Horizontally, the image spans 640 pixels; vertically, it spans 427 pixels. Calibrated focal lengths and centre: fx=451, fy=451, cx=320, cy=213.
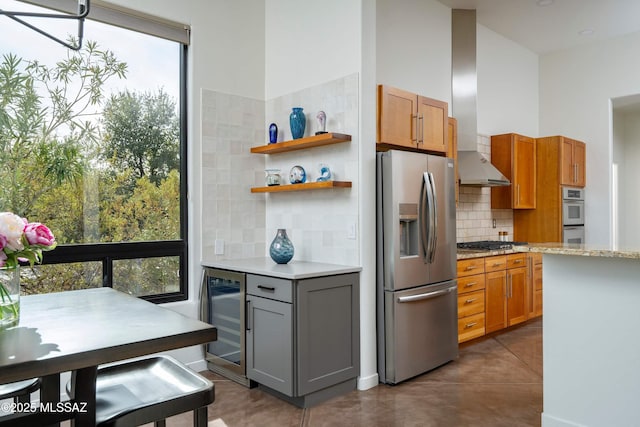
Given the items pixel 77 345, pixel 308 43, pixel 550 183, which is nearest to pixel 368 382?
pixel 77 345

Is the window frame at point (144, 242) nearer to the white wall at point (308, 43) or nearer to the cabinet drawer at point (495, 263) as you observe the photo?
the white wall at point (308, 43)

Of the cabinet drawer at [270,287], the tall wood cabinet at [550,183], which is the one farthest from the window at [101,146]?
the tall wood cabinet at [550,183]

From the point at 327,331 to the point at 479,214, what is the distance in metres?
3.19

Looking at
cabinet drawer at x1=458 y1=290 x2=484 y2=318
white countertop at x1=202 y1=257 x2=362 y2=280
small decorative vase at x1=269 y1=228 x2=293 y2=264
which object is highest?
small decorative vase at x1=269 y1=228 x2=293 y2=264

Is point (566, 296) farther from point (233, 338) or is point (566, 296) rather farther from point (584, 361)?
point (233, 338)

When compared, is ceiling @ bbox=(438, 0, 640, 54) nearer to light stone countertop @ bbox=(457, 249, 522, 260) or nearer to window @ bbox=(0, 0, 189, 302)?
light stone countertop @ bbox=(457, 249, 522, 260)

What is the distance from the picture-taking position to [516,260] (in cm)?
494

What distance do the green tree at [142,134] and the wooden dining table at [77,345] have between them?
195cm

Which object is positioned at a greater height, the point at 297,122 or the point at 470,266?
the point at 297,122

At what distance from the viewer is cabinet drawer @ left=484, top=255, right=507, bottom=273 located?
4.50 m

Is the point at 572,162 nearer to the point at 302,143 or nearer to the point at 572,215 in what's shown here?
the point at 572,215

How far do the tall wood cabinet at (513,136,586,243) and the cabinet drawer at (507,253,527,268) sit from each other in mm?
845

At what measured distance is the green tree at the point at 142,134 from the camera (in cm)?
337

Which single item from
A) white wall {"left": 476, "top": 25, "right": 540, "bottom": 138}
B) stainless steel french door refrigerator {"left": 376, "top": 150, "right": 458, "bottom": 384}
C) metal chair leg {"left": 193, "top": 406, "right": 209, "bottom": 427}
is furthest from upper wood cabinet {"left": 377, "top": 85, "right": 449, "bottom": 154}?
metal chair leg {"left": 193, "top": 406, "right": 209, "bottom": 427}
